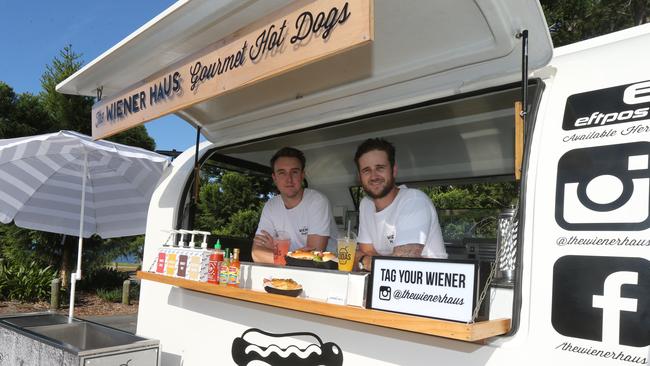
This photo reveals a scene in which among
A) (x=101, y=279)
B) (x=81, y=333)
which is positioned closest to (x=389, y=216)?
(x=81, y=333)

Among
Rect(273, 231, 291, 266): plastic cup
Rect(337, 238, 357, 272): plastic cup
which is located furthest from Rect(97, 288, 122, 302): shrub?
Rect(337, 238, 357, 272): plastic cup

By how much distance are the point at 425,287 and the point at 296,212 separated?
6.17ft

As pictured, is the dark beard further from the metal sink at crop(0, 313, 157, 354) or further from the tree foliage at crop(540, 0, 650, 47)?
the tree foliage at crop(540, 0, 650, 47)

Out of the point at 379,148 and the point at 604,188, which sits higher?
the point at 379,148

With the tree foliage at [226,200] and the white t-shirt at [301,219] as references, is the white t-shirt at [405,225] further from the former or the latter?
the tree foliage at [226,200]

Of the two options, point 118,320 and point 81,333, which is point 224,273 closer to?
point 81,333

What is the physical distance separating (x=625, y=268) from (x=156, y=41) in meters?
2.41

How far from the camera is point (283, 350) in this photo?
2592mm

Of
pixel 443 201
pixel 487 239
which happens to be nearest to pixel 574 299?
pixel 487 239

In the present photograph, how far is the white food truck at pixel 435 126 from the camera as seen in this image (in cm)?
164

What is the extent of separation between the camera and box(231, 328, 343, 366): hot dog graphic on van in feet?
7.91

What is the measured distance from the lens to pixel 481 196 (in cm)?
910

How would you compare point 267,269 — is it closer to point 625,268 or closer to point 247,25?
point 247,25

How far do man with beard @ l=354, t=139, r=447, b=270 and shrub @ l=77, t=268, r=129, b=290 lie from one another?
1145 centimetres
